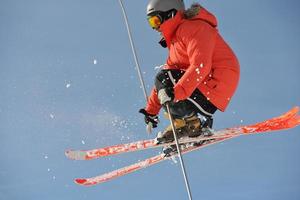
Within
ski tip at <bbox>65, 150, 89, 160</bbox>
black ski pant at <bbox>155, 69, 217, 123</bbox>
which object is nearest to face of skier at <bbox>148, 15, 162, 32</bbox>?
black ski pant at <bbox>155, 69, 217, 123</bbox>

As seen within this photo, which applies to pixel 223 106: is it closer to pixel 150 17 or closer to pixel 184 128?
pixel 184 128

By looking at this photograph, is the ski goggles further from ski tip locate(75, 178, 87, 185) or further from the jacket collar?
ski tip locate(75, 178, 87, 185)

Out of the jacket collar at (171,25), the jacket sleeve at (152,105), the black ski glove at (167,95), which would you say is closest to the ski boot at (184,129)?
the jacket sleeve at (152,105)

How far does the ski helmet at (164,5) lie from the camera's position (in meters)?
5.93

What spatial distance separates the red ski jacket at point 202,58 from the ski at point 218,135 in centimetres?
88

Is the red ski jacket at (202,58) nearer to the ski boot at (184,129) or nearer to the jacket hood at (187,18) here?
the jacket hood at (187,18)

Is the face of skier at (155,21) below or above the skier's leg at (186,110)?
above

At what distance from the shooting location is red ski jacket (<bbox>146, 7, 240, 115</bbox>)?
552 cm

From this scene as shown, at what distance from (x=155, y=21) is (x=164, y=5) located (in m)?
0.25

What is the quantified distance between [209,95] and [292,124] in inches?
72.3

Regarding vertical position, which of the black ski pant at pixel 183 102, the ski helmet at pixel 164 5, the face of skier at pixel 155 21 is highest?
the ski helmet at pixel 164 5

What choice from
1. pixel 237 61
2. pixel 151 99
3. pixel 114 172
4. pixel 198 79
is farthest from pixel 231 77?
pixel 114 172

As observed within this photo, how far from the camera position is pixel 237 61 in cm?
612

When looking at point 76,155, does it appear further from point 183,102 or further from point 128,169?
point 183,102
